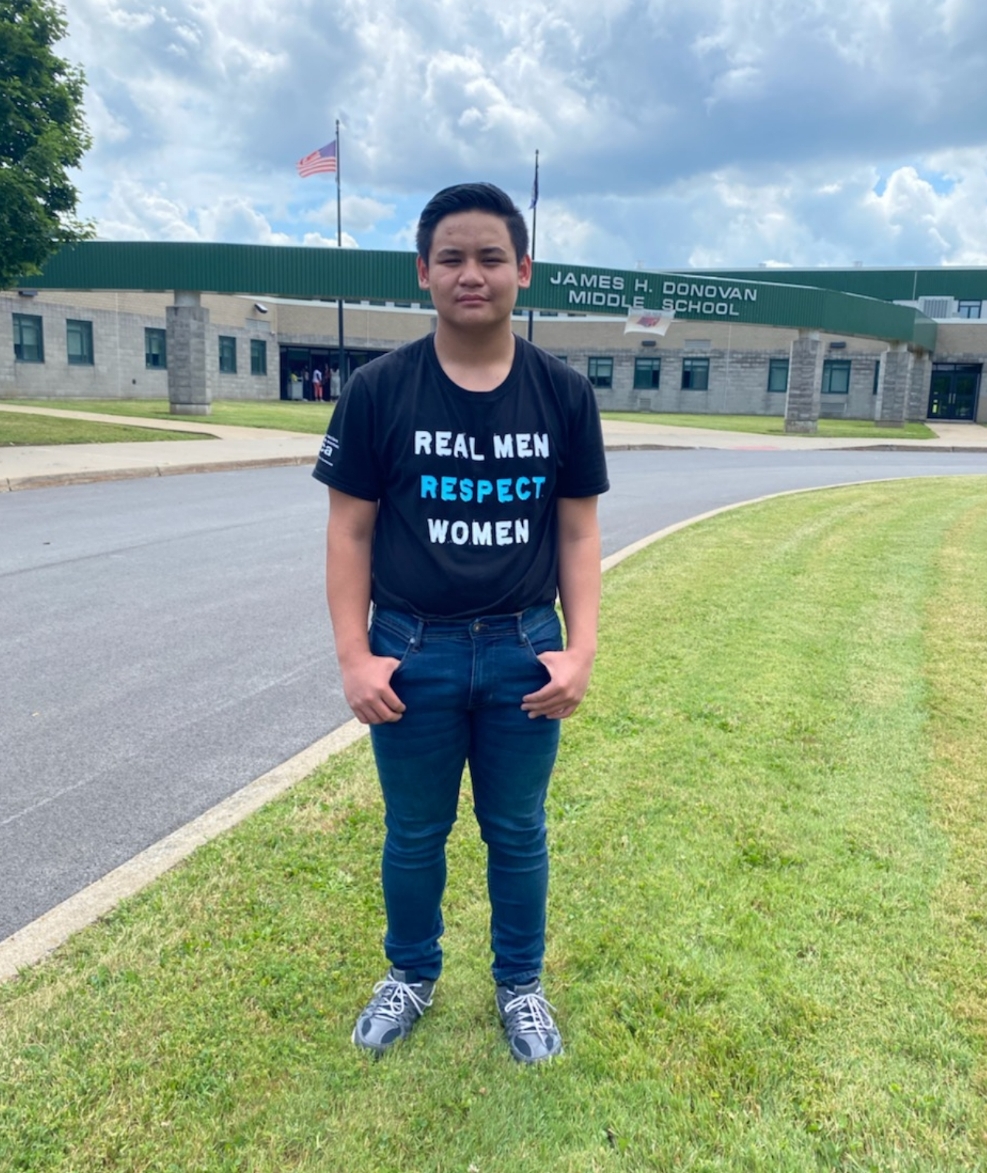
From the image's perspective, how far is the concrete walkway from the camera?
14.9 m

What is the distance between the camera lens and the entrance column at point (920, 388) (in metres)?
46.8

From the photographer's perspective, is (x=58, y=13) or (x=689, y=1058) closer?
(x=689, y=1058)

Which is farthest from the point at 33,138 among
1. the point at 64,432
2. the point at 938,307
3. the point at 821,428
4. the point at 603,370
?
the point at 938,307

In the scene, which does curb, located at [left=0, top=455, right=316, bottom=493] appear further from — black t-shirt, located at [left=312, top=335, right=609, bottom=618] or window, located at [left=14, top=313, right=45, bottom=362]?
window, located at [left=14, top=313, right=45, bottom=362]

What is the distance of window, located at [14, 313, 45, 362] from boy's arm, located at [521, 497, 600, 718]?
3729 cm

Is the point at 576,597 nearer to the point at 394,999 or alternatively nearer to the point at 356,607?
the point at 356,607

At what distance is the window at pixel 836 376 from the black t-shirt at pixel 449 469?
5028cm

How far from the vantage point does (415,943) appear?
249 cm

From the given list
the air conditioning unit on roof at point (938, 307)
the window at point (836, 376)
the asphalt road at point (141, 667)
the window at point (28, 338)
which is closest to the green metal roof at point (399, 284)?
the window at point (28, 338)

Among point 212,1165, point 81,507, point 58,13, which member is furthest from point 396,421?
point 58,13

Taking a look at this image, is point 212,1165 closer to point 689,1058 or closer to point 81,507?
point 689,1058

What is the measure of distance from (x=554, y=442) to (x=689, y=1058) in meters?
1.55

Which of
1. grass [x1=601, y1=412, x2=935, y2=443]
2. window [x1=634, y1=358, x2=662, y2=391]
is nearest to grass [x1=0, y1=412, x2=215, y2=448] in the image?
grass [x1=601, y1=412, x2=935, y2=443]

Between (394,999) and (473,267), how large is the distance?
6.00 feet
